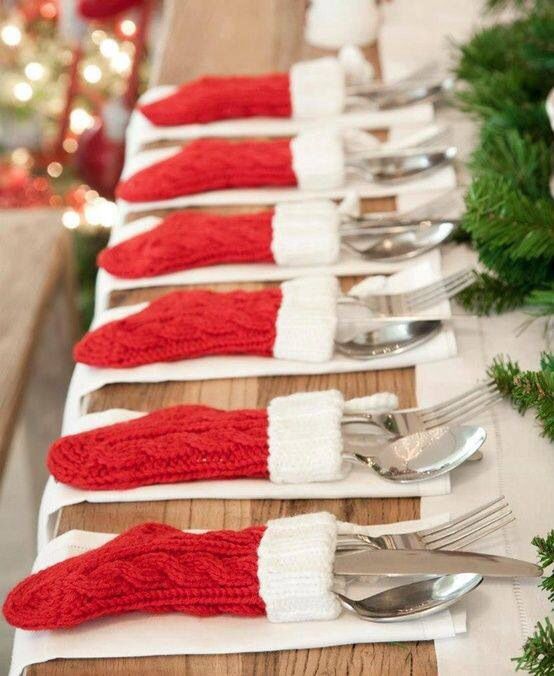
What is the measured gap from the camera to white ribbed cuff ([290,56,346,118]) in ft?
4.02

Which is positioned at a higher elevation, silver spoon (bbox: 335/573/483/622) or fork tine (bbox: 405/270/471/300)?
fork tine (bbox: 405/270/471/300)

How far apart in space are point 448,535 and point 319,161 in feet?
1.68

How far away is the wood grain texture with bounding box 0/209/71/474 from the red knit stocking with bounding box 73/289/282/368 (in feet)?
0.63

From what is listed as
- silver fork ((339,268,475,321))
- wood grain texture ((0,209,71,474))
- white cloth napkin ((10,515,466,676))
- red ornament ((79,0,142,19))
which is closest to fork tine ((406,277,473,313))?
silver fork ((339,268,475,321))

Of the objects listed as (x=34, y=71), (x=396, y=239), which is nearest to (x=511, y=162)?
(x=396, y=239)

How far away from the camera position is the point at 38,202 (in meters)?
2.38

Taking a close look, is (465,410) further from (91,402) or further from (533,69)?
(533,69)

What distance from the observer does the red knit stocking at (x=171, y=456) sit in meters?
0.78

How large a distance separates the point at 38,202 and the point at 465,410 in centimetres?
176

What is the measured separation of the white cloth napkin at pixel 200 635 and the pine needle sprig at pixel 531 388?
0.58ft

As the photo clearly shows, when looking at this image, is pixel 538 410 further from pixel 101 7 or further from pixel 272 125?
pixel 101 7

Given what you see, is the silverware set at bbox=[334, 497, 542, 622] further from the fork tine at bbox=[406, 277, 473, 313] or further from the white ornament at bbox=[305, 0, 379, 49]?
the white ornament at bbox=[305, 0, 379, 49]

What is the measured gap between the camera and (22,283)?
1.30 meters

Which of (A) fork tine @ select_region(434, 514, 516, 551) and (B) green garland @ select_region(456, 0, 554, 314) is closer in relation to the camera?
(A) fork tine @ select_region(434, 514, 516, 551)
